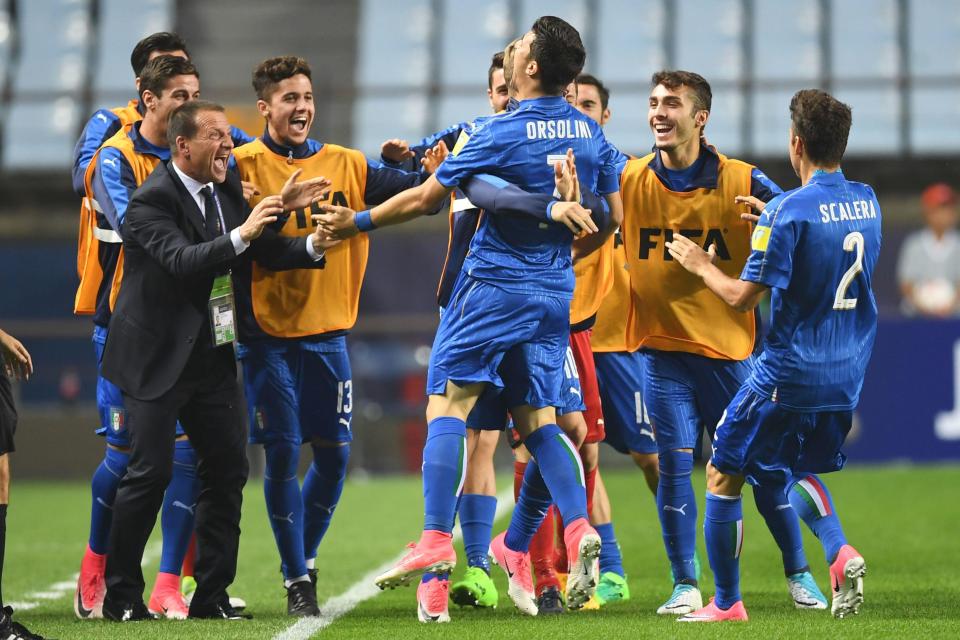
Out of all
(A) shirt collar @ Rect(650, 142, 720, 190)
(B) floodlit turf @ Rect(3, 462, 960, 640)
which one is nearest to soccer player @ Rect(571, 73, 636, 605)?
(B) floodlit turf @ Rect(3, 462, 960, 640)

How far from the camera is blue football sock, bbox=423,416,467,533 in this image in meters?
5.06

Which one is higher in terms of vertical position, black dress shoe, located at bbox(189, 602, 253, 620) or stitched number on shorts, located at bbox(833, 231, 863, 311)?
stitched number on shorts, located at bbox(833, 231, 863, 311)

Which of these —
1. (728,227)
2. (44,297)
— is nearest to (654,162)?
(728,227)

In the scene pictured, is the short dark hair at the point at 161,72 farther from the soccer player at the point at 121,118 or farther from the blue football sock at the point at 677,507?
the blue football sock at the point at 677,507

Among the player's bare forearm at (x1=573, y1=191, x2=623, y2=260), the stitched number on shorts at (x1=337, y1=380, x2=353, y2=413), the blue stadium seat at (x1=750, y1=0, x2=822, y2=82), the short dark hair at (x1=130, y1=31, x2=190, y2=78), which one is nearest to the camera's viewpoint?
the player's bare forearm at (x1=573, y1=191, x2=623, y2=260)

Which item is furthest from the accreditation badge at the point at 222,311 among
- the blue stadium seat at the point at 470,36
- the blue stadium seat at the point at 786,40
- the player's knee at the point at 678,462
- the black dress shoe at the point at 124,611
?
the blue stadium seat at the point at 470,36

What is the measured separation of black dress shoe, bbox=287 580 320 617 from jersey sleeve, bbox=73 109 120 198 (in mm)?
2001

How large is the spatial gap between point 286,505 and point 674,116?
2.25 metres

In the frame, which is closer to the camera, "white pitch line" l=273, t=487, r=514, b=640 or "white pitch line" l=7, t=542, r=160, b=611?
"white pitch line" l=273, t=487, r=514, b=640

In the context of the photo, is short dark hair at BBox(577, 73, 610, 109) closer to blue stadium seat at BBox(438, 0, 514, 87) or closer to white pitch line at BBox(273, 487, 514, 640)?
white pitch line at BBox(273, 487, 514, 640)

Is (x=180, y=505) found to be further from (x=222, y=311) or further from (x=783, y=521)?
(x=783, y=521)

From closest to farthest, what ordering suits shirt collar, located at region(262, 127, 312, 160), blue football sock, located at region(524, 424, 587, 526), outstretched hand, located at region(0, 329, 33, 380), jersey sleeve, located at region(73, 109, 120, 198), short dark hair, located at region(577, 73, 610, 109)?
1. outstretched hand, located at region(0, 329, 33, 380)
2. blue football sock, located at region(524, 424, 587, 526)
3. shirt collar, located at region(262, 127, 312, 160)
4. jersey sleeve, located at region(73, 109, 120, 198)
5. short dark hair, located at region(577, 73, 610, 109)

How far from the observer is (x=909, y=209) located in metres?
17.1

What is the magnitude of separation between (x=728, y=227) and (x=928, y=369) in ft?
28.5
